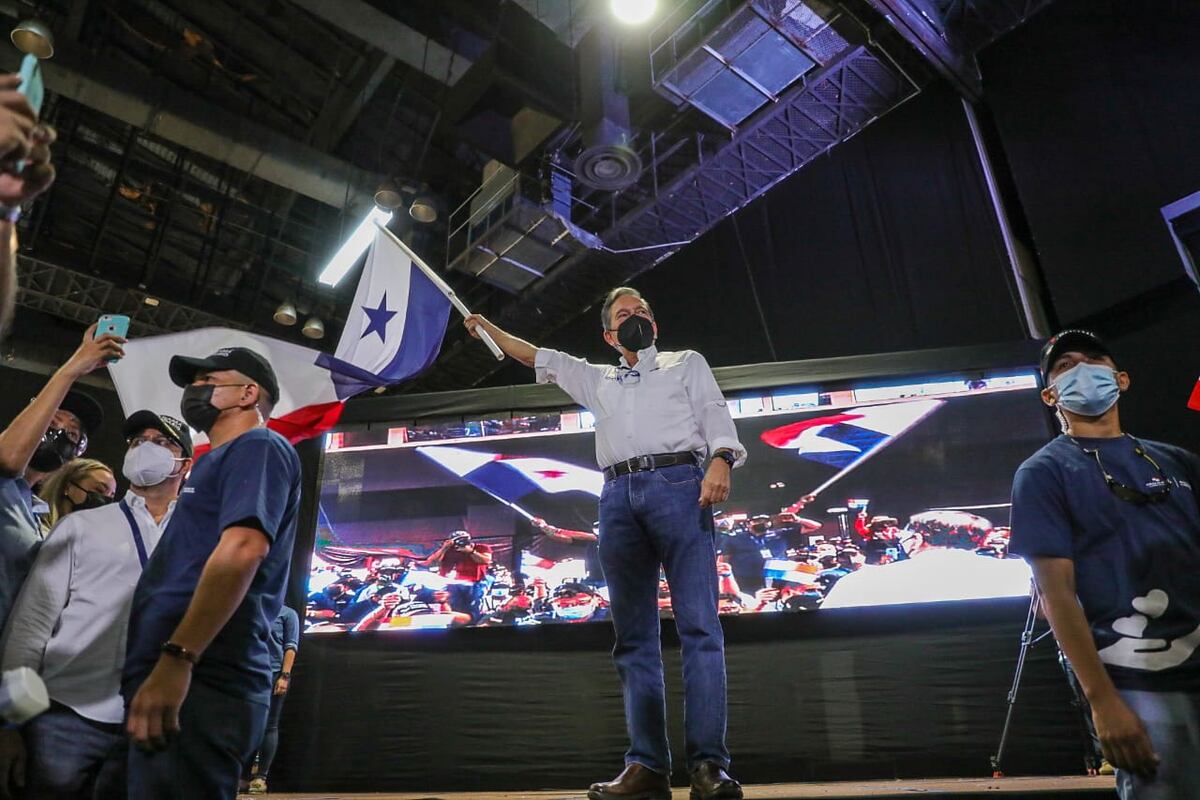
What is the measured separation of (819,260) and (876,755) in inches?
147

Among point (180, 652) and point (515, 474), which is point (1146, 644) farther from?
point (515, 474)

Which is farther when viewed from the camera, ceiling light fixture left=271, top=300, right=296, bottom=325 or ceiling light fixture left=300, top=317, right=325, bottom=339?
ceiling light fixture left=300, top=317, right=325, bottom=339

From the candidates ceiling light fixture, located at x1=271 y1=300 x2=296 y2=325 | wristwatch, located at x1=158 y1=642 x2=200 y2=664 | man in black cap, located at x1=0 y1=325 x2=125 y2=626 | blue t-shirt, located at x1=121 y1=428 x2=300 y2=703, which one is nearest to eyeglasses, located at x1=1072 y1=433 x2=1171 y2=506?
blue t-shirt, located at x1=121 y1=428 x2=300 y2=703

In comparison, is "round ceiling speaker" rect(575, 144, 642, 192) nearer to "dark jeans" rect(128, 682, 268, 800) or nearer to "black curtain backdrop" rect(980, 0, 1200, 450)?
"black curtain backdrop" rect(980, 0, 1200, 450)

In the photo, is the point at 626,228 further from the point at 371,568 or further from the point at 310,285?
the point at 310,285

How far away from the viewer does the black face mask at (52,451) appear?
238cm

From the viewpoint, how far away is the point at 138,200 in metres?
7.78

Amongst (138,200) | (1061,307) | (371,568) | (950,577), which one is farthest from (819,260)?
(138,200)

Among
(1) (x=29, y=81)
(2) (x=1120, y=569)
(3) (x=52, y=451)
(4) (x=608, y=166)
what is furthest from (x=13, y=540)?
(4) (x=608, y=166)

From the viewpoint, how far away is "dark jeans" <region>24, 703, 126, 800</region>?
1740 millimetres

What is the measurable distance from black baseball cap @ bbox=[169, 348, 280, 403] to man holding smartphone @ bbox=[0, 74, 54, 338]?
1.15ft

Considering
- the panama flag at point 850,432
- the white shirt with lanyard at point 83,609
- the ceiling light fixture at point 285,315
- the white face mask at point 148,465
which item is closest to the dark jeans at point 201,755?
the white shirt with lanyard at point 83,609

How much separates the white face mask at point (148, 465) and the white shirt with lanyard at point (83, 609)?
0.31ft

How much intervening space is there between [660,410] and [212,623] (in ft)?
5.22
